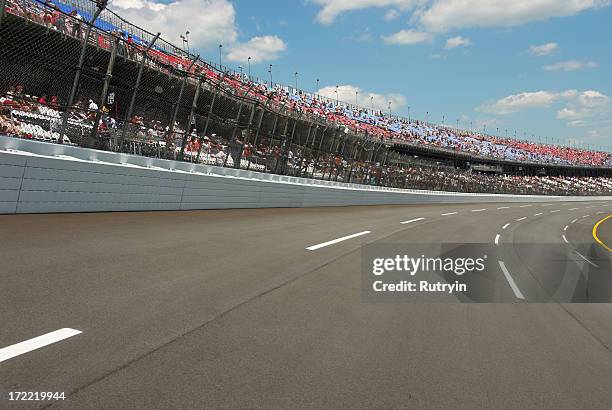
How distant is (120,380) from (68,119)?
9191mm

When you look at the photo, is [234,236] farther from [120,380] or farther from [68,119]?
[120,380]

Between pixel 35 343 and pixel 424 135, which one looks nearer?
pixel 35 343

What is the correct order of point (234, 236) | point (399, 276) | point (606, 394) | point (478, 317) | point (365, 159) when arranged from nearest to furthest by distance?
1. point (606, 394)
2. point (478, 317)
3. point (399, 276)
4. point (234, 236)
5. point (365, 159)

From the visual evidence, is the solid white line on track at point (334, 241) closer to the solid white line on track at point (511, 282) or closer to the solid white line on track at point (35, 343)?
→ the solid white line on track at point (511, 282)

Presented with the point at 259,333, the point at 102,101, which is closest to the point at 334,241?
the point at 102,101

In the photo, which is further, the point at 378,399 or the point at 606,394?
the point at 606,394

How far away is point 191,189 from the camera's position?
14.6m

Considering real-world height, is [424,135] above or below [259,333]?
above

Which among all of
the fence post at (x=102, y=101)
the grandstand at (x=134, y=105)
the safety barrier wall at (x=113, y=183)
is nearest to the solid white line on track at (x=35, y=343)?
the safety barrier wall at (x=113, y=183)

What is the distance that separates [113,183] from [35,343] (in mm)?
8598

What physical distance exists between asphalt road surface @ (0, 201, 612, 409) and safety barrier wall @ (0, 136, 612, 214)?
3.73 ft

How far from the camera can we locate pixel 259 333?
415 centimetres

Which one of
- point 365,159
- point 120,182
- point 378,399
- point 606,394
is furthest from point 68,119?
point 365,159

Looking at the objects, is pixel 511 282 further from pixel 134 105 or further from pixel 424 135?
pixel 424 135
